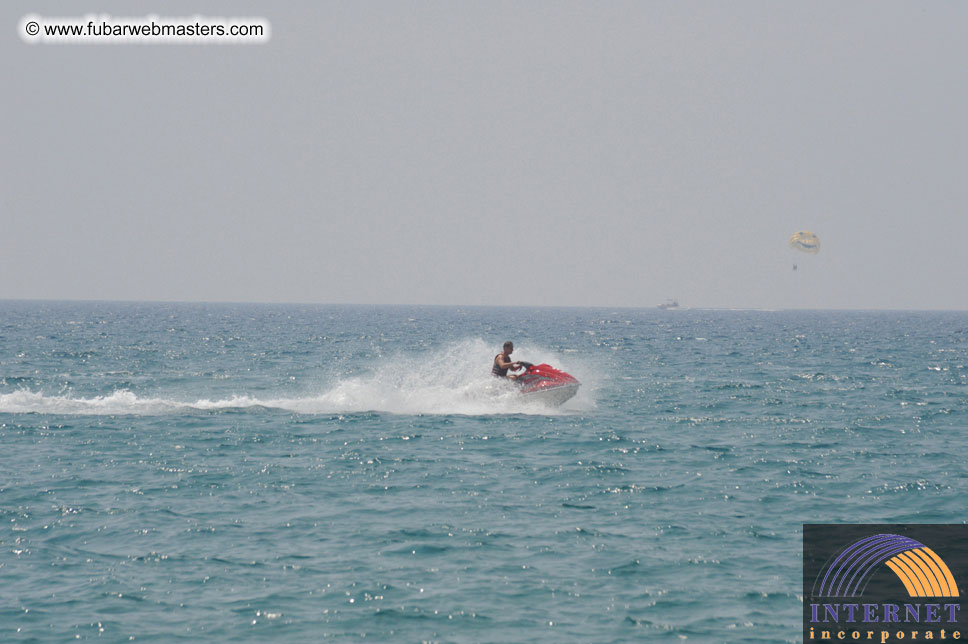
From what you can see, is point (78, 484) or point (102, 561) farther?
point (78, 484)

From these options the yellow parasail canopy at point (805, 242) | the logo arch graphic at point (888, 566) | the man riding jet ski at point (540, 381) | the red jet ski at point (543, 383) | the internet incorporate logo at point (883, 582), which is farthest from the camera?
the yellow parasail canopy at point (805, 242)

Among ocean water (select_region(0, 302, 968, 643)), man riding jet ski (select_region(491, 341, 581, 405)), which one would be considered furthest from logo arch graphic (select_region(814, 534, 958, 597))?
man riding jet ski (select_region(491, 341, 581, 405))

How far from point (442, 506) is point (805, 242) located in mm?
76040

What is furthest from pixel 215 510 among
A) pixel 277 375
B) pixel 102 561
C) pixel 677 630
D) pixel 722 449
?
pixel 277 375

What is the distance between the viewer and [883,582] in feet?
38.2

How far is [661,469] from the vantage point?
18.7 meters

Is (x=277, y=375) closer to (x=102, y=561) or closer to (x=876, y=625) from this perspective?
(x=102, y=561)

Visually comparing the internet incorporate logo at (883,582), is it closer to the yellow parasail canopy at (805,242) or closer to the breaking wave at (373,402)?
the breaking wave at (373,402)

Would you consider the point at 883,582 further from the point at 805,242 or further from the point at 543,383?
the point at 805,242

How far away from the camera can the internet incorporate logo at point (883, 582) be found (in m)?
10.4

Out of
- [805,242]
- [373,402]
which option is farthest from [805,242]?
[373,402]

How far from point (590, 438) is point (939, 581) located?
11.0 m

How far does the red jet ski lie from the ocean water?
47 cm

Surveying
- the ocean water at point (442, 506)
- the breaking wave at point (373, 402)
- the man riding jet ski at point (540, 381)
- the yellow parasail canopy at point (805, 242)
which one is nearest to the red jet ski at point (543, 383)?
the man riding jet ski at point (540, 381)
